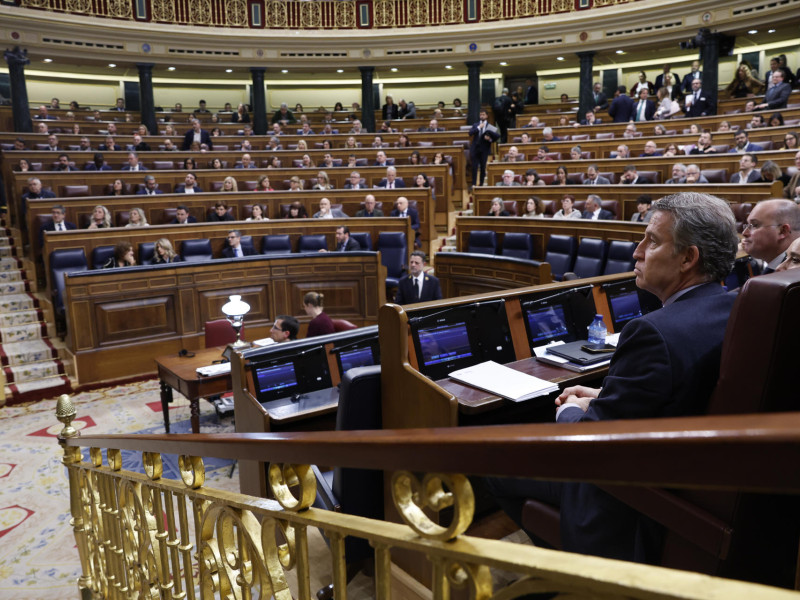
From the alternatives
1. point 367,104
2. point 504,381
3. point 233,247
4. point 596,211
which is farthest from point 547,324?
point 367,104

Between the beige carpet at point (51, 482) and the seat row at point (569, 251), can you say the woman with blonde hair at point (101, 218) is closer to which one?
the beige carpet at point (51, 482)

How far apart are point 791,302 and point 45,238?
6.68m

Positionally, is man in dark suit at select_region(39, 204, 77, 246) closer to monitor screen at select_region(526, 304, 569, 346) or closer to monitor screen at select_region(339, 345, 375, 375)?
monitor screen at select_region(339, 345, 375, 375)

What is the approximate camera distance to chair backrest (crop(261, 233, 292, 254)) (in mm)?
7273

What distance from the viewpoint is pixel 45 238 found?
20.4ft

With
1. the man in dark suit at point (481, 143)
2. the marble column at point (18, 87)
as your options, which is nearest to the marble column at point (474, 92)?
the man in dark suit at point (481, 143)

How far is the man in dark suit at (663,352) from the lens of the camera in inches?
52.2

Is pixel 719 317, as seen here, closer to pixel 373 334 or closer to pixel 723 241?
pixel 723 241

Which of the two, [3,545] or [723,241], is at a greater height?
[723,241]

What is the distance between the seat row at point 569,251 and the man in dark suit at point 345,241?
4.65 ft

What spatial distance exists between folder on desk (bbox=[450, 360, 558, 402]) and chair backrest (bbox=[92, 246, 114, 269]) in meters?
5.10

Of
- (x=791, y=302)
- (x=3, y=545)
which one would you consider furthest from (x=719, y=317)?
(x=3, y=545)

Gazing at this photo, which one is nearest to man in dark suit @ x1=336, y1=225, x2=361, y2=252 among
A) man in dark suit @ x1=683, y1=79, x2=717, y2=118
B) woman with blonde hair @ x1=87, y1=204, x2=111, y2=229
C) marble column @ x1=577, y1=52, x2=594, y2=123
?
woman with blonde hair @ x1=87, y1=204, x2=111, y2=229

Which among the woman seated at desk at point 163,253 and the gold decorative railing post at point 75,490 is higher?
the woman seated at desk at point 163,253
